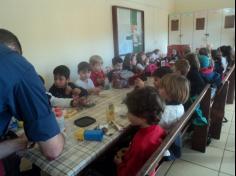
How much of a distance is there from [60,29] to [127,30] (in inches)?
68.4

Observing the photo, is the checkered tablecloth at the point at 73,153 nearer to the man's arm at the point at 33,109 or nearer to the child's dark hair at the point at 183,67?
the man's arm at the point at 33,109

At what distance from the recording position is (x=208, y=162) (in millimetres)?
2029

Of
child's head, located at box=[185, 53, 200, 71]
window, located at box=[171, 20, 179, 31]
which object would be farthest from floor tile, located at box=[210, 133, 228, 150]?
window, located at box=[171, 20, 179, 31]

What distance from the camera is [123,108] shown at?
1687 mm

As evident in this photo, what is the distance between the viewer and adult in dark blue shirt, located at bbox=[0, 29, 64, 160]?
66 cm

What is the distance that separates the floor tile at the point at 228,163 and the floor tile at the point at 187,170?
0.38 feet

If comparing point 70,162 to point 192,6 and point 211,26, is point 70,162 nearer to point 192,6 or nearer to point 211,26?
point 211,26

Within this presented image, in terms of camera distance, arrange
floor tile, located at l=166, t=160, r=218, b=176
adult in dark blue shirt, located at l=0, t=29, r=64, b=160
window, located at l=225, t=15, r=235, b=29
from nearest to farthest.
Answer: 1. adult in dark blue shirt, located at l=0, t=29, r=64, b=160
2. floor tile, located at l=166, t=160, r=218, b=176
3. window, located at l=225, t=15, r=235, b=29

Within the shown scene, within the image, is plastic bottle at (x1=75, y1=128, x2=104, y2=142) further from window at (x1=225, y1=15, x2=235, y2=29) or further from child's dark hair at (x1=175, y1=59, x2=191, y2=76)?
window at (x1=225, y1=15, x2=235, y2=29)

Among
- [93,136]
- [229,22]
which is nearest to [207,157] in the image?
[93,136]

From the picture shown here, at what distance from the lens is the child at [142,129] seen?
105cm

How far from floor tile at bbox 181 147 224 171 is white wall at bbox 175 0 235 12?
18.0ft

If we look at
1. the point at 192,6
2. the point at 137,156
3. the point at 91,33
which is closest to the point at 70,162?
the point at 137,156

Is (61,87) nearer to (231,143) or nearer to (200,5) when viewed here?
(231,143)
